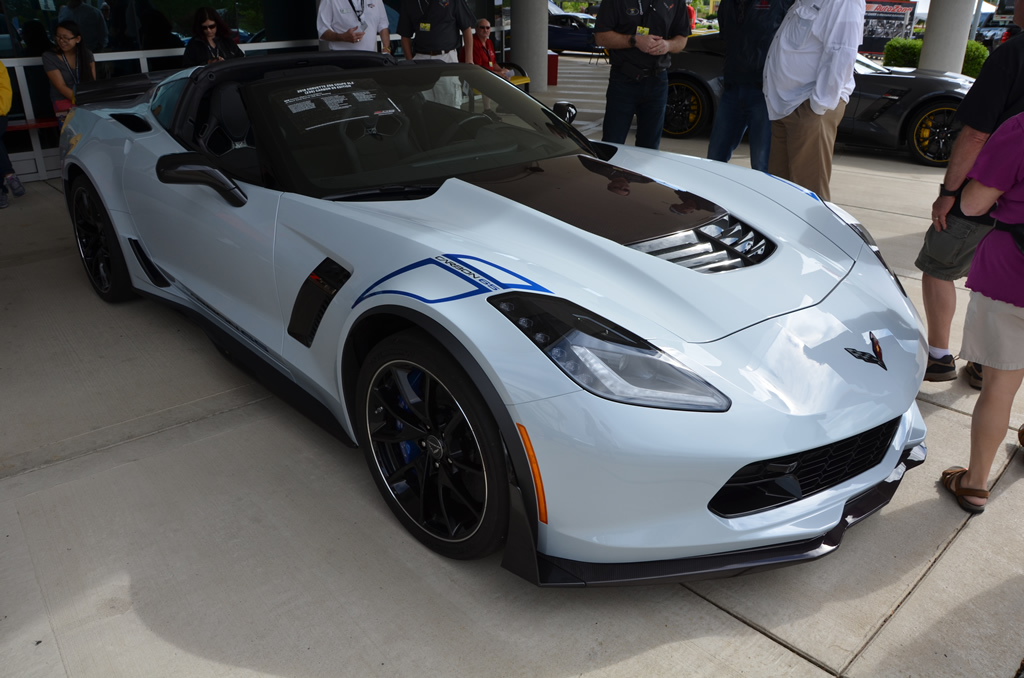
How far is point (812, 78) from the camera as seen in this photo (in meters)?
4.62

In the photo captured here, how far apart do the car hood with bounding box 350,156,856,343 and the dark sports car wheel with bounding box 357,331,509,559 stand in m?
0.32

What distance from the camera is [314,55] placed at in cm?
368

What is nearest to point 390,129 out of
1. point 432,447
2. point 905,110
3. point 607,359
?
point 432,447

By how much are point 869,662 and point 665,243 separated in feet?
4.19

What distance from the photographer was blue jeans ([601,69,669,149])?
567cm

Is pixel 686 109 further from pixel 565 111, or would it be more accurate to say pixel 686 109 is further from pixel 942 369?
pixel 942 369

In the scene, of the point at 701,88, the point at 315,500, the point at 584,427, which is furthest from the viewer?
the point at 701,88

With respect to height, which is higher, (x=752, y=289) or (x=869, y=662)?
(x=752, y=289)

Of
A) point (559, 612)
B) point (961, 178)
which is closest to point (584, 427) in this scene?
point (559, 612)

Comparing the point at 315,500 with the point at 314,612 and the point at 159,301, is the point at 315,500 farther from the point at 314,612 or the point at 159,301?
the point at 159,301

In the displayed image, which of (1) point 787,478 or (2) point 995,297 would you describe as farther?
(2) point 995,297

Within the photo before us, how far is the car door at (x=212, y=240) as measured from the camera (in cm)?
281

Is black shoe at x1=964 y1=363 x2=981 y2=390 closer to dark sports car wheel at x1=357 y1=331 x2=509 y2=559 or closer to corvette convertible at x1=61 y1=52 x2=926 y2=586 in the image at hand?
corvette convertible at x1=61 y1=52 x2=926 y2=586

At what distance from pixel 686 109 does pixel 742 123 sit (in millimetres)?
3594
